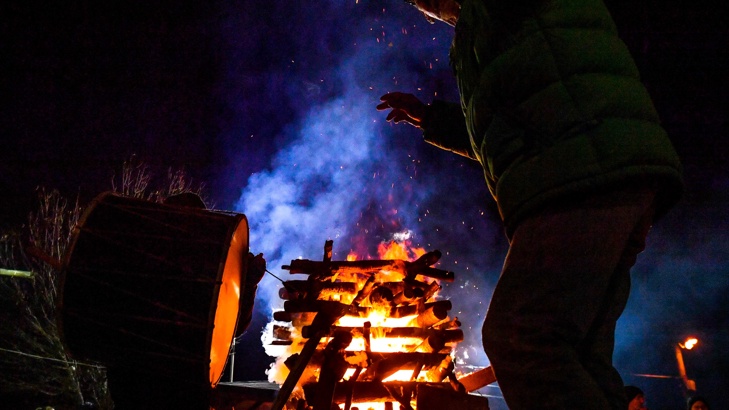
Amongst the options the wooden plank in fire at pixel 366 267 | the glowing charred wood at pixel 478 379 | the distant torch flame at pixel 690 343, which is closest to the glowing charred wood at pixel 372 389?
the glowing charred wood at pixel 478 379

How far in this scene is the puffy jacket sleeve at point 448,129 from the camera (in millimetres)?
2273

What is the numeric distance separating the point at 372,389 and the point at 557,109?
410 centimetres

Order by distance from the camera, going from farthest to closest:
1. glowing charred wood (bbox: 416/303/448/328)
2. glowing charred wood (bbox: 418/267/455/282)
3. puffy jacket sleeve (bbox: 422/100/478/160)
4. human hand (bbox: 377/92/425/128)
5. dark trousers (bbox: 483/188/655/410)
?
1. glowing charred wood (bbox: 418/267/455/282)
2. glowing charred wood (bbox: 416/303/448/328)
3. human hand (bbox: 377/92/425/128)
4. puffy jacket sleeve (bbox: 422/100/478/160)
5. dark trousers (bbox: 483/188/655/410)

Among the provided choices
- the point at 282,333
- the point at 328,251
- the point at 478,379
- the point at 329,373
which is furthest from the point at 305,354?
the point at 282,333

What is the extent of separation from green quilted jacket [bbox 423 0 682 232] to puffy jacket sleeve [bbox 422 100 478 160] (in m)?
0.58

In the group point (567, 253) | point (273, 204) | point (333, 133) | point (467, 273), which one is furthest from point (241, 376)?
point (567, 253)

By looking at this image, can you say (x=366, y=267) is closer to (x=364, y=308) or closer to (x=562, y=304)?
(x=364, y=308)

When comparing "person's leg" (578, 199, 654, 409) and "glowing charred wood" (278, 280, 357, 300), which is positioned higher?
"glowing charred wood" (278, 280, 357, 300)

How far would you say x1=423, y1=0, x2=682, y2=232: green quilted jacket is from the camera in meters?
1.30

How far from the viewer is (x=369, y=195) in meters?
28.2

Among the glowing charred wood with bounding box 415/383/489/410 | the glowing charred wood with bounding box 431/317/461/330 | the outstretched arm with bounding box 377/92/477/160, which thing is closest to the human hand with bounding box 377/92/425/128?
the outstretched arm with bounding box 377/92/477/160

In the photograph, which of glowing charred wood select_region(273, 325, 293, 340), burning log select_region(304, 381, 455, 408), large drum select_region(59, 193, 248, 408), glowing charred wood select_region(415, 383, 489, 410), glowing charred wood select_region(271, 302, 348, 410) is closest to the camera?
large drum select_region(59, 193, 248, 408)

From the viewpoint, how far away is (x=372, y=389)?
457cm

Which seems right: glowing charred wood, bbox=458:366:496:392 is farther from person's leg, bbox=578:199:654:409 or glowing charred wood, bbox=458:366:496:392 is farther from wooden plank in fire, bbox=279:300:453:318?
person's leg, bbox=578:199:654:409
